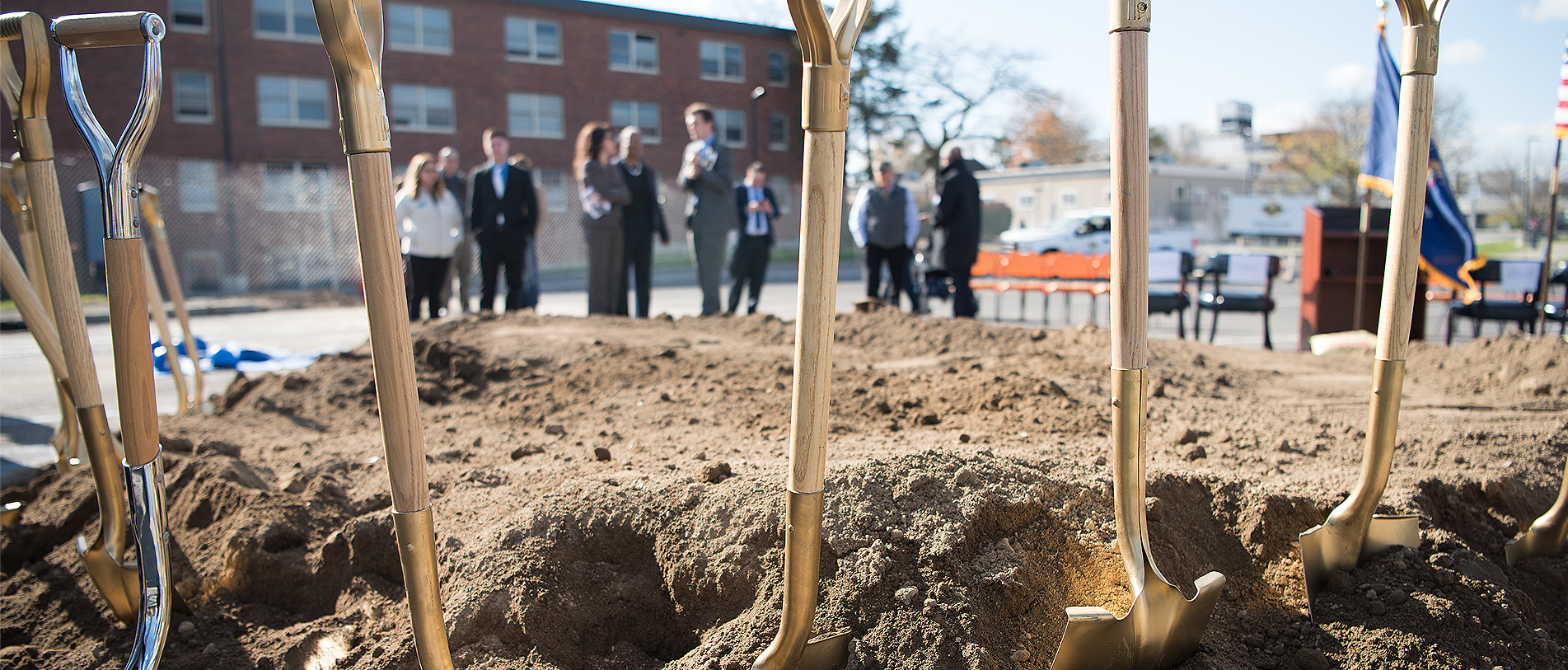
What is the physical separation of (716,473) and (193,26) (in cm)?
3010

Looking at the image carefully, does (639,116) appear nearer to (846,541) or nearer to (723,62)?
(723,62)

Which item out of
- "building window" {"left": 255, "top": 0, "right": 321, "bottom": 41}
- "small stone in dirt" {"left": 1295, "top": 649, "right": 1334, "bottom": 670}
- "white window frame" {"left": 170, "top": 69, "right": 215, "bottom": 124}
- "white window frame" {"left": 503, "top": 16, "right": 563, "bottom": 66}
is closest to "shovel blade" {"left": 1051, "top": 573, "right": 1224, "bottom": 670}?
"small stone in dirt" {"left": 1295, "top": 649, "right": 1334, "bottom": 670}

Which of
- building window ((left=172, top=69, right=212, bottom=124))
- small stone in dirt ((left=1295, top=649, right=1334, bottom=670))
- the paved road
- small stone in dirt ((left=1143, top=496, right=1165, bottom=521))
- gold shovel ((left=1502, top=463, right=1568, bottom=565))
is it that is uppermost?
building window ((left=172, top=69, right=212, bottom=124))

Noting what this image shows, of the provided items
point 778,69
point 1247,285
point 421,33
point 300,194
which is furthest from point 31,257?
point 778,69

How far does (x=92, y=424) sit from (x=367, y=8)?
53.5 inches

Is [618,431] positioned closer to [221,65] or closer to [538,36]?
[221,65]

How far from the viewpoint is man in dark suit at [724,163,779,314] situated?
8898mm

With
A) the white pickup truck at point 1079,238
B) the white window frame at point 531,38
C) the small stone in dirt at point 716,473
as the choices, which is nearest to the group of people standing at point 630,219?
the small stone in dirt at point 716,473

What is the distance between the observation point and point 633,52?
1291 inches

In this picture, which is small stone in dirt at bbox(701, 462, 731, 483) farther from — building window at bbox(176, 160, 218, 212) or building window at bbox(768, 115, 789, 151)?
building window at bbox(768, 115, 789, 151)

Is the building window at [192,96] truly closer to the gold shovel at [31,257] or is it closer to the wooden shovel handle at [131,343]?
the gold shovel at [31,257]

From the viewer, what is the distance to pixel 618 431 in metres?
2.96

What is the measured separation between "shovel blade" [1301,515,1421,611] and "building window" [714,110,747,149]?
33972 millimetres

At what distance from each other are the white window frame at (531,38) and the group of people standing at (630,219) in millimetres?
23094
